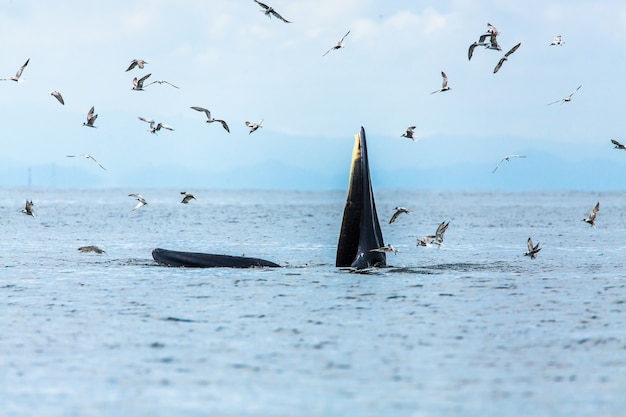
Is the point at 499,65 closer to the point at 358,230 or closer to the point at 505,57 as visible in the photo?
the point at 505,57

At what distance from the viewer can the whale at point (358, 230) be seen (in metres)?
23.5

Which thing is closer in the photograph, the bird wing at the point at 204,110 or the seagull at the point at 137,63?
the bird wing at the point at 204,110

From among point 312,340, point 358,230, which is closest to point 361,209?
point 358,230

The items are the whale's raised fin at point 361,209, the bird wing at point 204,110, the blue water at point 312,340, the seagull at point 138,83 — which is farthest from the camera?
the seagull at point 138,83

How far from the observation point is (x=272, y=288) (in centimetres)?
2292

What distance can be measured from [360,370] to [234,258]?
13.5m

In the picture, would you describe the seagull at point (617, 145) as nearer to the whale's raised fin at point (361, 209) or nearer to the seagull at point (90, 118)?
the whale's raised fin at point (361, 209)

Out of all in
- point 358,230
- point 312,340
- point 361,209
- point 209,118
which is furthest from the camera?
point 209,118

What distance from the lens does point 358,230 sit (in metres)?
24.1

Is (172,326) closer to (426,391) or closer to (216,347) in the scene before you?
(216,347)

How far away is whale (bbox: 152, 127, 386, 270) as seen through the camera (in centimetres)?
2345

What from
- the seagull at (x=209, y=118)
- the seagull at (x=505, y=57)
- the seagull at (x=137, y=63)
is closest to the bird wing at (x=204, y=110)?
the seagull at (x=209, y=118)

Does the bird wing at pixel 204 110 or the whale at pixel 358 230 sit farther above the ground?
the bird wing at pixel 204 110

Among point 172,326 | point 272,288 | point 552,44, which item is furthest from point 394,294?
point 552,44
